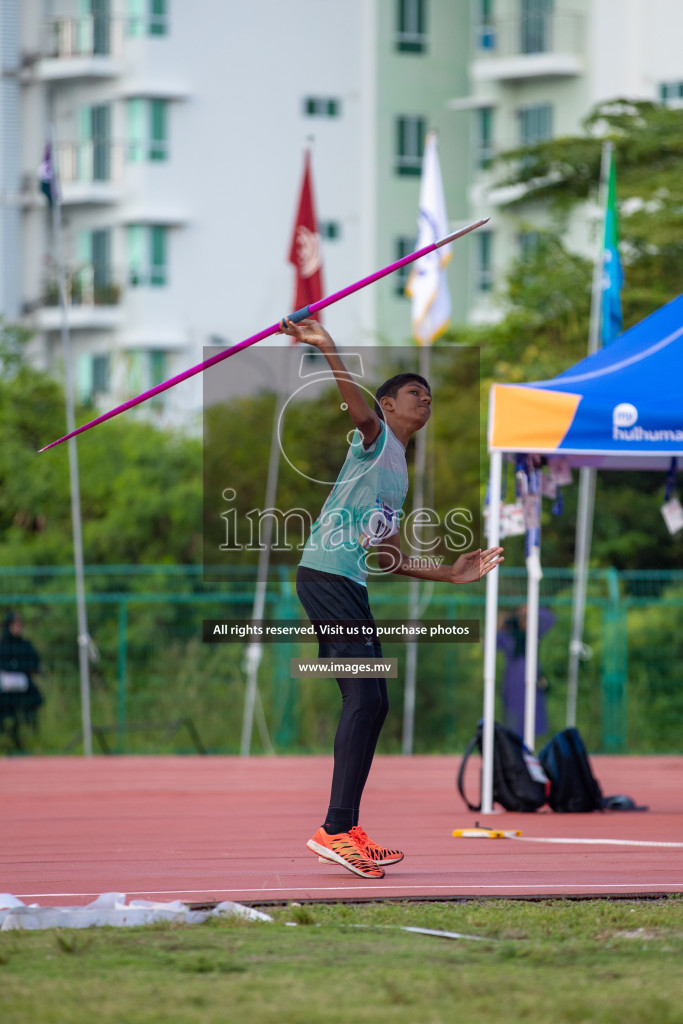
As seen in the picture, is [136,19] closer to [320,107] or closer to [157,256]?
[320,107]

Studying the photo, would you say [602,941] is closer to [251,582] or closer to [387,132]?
[251,582]

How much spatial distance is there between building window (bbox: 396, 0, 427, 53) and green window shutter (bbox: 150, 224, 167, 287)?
788cm

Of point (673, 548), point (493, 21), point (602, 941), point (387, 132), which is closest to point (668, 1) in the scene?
point (493, 21)

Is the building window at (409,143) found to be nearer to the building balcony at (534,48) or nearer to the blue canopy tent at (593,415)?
the building balcony at (534,48)

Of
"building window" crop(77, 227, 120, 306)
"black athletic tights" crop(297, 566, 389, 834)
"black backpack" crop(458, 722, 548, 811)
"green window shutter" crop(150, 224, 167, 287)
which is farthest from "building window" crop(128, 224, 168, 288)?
"black athletic tights" crop(297, 566, 389, 834)

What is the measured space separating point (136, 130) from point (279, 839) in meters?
34.1

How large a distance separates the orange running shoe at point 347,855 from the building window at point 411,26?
3820cm

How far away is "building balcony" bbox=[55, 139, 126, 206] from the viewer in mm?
40344

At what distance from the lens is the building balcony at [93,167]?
4034 centimetres

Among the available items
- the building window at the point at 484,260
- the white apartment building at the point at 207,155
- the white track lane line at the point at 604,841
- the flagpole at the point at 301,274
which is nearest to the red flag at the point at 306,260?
the flagpole at the point at 301,274

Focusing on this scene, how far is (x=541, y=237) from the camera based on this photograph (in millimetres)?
30859

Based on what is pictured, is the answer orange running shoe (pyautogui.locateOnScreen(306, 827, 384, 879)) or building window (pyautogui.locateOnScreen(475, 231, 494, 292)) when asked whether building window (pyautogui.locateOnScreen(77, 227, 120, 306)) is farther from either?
orange running shoe (pyautogui.locateOnScreen(306, 827, 384, 879))

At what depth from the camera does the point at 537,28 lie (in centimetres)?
4072

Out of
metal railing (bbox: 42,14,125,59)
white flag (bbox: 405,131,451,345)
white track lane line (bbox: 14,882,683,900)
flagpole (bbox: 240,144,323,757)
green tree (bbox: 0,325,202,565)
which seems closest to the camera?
white track lane line (bbox: 14,882,683,900)
